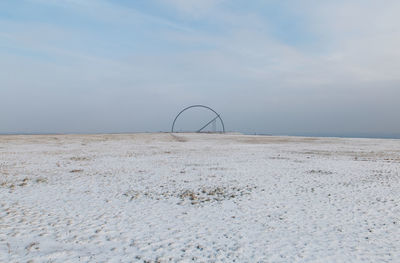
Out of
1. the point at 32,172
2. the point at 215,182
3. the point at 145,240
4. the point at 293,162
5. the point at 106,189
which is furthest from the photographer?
the point at 293,162

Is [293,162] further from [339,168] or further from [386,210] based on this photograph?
[386,210]

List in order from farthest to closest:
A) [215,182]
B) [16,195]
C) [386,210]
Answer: [215,182] < [16,195] < [386,210]

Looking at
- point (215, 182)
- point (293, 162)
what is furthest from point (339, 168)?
point (215, 182)

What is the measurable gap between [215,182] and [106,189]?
186 inches

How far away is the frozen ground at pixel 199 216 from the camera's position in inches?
258

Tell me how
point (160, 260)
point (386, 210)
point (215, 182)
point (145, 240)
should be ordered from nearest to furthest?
point (160, 260) < point (145, 240) < point (386, 210) < point (215, 182)

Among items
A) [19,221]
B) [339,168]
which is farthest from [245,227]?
[339,168]

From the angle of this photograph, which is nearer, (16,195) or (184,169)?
(16,195)

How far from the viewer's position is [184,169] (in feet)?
55.6

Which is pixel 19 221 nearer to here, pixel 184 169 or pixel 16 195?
pixel 16 195

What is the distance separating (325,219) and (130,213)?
5.78 metres

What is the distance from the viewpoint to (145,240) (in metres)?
7.16

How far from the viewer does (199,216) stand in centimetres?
893

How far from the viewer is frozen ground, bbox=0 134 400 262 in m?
6.55
